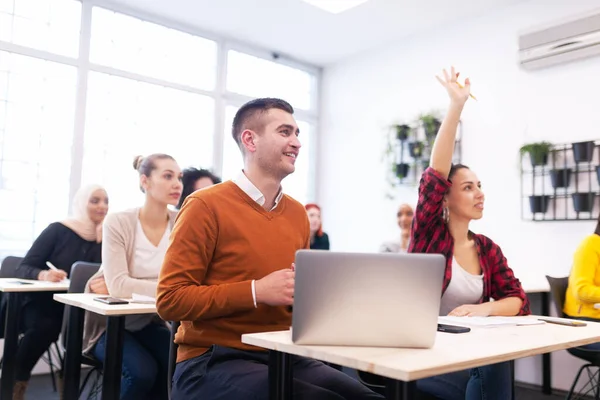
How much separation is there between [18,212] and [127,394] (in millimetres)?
2555

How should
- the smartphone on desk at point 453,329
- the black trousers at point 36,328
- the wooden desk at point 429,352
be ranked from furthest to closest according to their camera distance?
the black trousers at point 36,328, the smartphone on desk at point 453,329, the wooden desk at point 429,352

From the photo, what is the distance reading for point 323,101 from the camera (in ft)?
20.0

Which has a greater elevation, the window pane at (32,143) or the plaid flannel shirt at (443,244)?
the window pane at (32,143)

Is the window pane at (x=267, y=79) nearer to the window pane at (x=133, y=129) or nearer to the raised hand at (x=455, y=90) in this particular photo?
the window pane at (x=133, y=129)

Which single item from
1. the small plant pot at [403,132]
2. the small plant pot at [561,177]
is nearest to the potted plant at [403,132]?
the small plant pot at [403,132]

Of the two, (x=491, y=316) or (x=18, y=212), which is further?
(x=18, y=212)

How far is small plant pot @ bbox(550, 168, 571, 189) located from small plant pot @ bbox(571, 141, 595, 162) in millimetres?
140

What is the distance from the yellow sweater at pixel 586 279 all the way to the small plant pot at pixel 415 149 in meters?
2.20

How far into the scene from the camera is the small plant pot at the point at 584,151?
12.4 ft

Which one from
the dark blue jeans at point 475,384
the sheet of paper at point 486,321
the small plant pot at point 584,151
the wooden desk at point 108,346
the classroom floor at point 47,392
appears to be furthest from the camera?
the small plant pot at point 584,151

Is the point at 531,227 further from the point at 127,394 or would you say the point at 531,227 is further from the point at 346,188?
the point at 127,394

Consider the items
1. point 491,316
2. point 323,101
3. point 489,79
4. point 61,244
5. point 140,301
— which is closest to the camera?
point 491,316

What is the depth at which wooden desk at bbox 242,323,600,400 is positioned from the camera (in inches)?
39.6

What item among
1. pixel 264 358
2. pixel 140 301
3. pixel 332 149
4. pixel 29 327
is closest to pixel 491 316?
pixel 264 358
